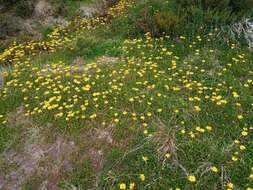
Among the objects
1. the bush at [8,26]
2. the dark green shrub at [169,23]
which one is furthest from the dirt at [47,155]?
the bush at [8,26]

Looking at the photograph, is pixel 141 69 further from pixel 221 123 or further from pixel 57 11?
pixel 57 11

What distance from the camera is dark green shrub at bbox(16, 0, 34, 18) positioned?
30.8 feet

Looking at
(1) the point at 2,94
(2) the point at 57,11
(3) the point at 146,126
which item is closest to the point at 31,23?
(2) the point at 57,11

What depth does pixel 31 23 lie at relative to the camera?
9602mm

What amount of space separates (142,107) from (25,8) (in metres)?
5.93

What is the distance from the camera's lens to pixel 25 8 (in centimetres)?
952

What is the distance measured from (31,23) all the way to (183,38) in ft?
15.8

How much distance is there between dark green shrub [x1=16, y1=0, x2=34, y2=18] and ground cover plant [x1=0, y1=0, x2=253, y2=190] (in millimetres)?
2163

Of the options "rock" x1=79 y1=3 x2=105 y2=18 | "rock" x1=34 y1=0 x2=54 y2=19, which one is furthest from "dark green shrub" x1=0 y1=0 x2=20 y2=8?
"rock" x1=79 y1=3 x2=105 y2=18

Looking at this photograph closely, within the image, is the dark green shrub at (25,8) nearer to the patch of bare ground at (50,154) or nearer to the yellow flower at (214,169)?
the patch of bare ground at (50,154)

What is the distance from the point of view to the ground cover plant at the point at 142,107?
4355 mm

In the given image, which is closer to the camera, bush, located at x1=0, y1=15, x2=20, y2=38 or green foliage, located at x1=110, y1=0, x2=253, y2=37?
green foliage, located at x1=110, y1=0, x2=253, y2=37

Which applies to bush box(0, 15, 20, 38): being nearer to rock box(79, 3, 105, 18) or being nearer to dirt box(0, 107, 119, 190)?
rock box(79, 3, 105, 18)

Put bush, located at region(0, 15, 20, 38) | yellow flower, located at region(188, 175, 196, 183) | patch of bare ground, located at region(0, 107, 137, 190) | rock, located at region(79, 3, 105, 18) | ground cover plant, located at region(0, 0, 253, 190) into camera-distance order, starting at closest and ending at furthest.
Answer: yellow flower, located at region(188, 175, 196, 183), ground cover plant, located at region(0, 0, 253, 190), patch of bare ground, located at region(0, 107, 137, 190), bush, located at region(0, 15, 20, 38), rock, located at region(79, 3, 105, 18)
